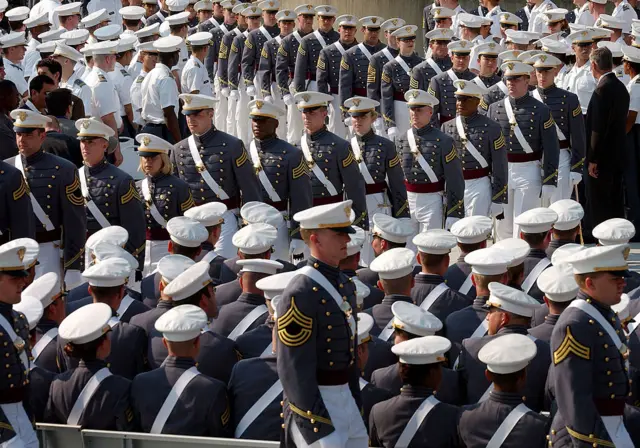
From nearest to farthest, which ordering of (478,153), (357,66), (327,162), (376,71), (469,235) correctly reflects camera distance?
(469,235) → (327,162) → (478,153) → (376,71) → (357,66)

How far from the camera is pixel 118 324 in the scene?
7.94 meters

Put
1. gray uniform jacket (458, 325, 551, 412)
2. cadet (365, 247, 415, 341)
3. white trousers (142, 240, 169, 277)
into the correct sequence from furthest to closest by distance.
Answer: white trousers (142, 240, 169, 277) → cadet (365, 247, 415, 341) → gray uniform jacket (458, 325, 551, 412)

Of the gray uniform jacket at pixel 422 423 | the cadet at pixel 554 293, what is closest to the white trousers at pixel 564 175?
the cadet at pixel 554 293

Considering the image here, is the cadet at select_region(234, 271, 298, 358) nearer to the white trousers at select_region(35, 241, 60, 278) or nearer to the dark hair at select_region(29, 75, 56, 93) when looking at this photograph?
the white trousers at select_region(35, 241, 60, 278)

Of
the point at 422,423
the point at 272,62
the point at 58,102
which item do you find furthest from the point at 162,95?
the point at 422,423

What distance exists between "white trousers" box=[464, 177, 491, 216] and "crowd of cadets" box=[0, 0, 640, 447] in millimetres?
21

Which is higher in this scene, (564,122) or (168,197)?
(168,197)

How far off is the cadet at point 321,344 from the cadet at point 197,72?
1053cm

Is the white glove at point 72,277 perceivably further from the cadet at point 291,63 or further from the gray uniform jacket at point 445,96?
the cadet at point 291,63

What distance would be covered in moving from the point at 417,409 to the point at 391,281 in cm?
185

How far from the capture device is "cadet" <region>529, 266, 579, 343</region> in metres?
7.81

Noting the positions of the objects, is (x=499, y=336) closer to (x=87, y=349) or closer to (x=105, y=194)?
(x=87, y=349)

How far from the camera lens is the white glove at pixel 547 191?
42.4ft

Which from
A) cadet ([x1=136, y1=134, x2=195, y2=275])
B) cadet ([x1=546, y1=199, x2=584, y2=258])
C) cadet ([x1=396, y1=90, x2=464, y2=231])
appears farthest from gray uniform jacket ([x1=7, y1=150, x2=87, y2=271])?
cadet ([x1=546, y1=199, x2=584, y2=258])
